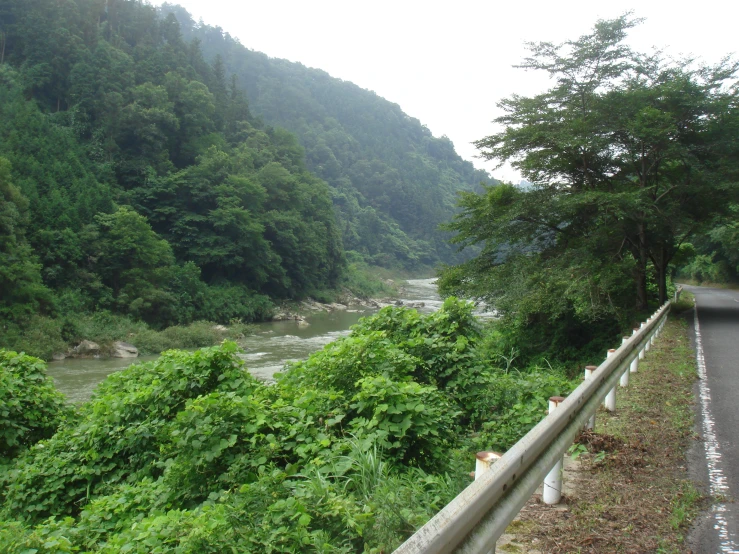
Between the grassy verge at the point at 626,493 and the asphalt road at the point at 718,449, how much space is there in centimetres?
10

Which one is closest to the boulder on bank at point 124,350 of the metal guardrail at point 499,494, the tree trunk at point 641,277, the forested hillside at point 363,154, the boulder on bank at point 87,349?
the boulder on bank at point 87,349

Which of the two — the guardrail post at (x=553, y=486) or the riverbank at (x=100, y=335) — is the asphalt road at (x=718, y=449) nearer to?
the guardrail post at (x=553, y=486)

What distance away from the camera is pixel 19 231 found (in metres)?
28.9

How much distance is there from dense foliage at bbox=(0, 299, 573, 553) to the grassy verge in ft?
2.51

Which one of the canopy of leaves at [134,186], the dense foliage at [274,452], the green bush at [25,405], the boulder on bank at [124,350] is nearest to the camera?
the dense foliage at [274,452]

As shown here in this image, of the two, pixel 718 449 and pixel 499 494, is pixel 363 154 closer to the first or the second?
pixel 718 449

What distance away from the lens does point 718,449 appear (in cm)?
470

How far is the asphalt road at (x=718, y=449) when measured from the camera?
122 inches

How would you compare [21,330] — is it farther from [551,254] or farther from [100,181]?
[551,254]

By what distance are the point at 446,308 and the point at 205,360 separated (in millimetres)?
3817

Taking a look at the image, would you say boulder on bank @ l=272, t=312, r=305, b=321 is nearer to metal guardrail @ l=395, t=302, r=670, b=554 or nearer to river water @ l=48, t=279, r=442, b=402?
river water @ l=48, t=279, r=442, b=402

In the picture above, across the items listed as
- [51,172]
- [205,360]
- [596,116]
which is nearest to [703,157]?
[596,116]

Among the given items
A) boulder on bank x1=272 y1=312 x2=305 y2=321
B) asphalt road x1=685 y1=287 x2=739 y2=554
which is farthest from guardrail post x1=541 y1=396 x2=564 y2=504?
boulder on bank x1=272 y1=312 x2=305 y2=321

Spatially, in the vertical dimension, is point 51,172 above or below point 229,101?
below
